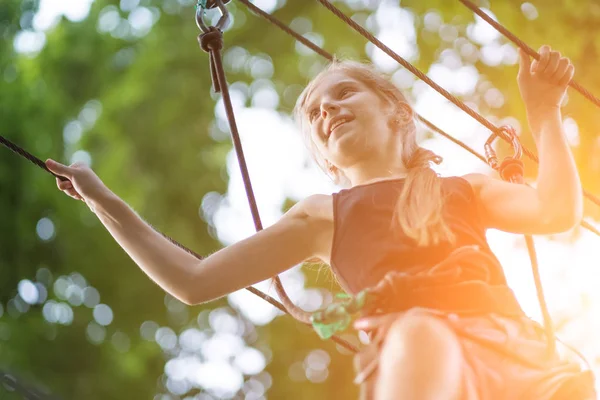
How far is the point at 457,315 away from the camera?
1109mm

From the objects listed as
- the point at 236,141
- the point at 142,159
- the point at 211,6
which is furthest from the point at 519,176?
the point at 142,159

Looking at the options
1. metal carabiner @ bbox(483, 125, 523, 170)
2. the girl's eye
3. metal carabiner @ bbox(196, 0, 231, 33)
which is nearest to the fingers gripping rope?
metal carabiner @ bbox(483, 125, 523, 170)

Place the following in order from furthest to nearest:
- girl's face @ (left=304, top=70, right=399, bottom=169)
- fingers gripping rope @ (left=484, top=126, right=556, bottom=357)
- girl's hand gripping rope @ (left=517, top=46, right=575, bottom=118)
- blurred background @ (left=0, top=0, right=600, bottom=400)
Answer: blurred background @ (left=0, top=0, right=600, bottom=400) < girl's face @ (left=304, top=70, right=399, bottom=169) < girl's hand gripping rope @ (left=517, top=46, right=575, bottom=118) < fingers gripping rope @ (left=484, top=126, right=556, bottom=357)

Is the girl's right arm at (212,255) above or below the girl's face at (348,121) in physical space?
below

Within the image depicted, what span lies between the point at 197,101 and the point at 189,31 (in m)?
0.47

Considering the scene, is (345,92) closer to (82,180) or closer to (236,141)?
(236,141)

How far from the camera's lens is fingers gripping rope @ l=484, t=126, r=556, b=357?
1.17 meters

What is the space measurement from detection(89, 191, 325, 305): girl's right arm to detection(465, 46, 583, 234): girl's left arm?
11.2 inches

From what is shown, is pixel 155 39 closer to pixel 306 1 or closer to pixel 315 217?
pixel 306 1

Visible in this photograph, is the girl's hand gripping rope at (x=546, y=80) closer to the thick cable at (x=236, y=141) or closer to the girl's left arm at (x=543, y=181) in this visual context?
the girl's left arm at (x=543, y=181)

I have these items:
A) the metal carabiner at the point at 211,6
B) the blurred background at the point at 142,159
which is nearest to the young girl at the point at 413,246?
the metal carabiner at the point at 211,6

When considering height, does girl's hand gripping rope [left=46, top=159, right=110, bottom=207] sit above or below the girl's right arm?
above

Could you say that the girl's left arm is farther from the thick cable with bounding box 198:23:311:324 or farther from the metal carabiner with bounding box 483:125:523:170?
the thick cable with bounding box 198:23:311:324

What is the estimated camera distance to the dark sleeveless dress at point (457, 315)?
1.03 metres
